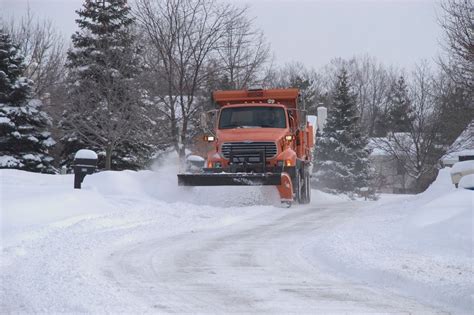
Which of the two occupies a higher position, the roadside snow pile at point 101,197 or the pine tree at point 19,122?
the pine tree at point 19,122

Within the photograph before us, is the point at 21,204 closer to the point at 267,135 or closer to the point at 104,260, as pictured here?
the point at 104,260

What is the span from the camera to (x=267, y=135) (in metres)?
15.1

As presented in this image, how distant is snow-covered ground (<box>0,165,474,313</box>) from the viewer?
5258mm

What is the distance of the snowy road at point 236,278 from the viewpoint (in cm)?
516

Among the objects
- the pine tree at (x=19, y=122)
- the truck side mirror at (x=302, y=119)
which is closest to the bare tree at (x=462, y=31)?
the truck side mirror at (x=302, y=119)

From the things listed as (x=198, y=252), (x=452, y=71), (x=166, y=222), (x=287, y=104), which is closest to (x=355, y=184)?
(x=452, y=71)

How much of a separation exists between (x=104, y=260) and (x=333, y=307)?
3.14m

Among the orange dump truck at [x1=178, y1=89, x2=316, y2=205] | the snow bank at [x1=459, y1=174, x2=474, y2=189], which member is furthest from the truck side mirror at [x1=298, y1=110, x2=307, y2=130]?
the snow bank at [x1=459, y1=174, x2=474, y2=189]

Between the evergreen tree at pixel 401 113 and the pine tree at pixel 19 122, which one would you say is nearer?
the pine tree at pixel 19 122

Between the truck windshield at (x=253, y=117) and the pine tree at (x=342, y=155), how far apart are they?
1072 inches

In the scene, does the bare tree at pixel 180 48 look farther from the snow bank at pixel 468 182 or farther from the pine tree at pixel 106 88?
the snow bank at pixel 468 182

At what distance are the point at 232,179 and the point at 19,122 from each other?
65.4 ft

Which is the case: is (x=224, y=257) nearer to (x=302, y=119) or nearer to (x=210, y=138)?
(x=210, y=138)

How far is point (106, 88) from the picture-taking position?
26.7 metres
